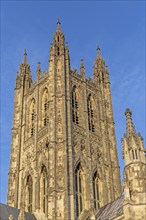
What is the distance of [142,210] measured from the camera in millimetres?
22844

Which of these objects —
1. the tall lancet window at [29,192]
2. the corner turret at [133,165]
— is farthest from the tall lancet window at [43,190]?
the corner turret at [133,165]

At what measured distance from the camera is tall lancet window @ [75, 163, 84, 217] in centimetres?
3243

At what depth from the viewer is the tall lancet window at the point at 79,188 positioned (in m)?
32.4

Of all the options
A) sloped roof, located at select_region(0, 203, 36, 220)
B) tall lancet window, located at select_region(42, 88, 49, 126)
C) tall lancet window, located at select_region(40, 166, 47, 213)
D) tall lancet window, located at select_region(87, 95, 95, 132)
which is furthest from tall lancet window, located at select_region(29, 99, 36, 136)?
sloped roof, located at select_region(0, 203, 36, 220)

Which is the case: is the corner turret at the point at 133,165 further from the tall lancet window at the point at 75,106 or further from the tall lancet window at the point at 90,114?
the tall lancet window at the point at 90,114

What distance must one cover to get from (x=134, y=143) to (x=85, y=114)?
13.1 m

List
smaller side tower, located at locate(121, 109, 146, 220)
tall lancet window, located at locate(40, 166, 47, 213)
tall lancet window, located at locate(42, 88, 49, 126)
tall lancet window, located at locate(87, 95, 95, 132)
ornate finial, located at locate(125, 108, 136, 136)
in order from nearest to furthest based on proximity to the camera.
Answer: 1. smaller side tower, located at locate(121, 109, 146, 220)
2. ornate finial, located at locate(125, 108, 136, 136)
3. tall lancet window, located at locate(40, 166, 47, 213)
4. tall lancet window, located at locate(42, 88, 49, 126)
5. tall lancet window, located at locate(87, 95, 95, 132)

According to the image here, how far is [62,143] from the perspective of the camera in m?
34.1

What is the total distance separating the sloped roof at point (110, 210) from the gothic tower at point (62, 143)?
0.79 metres

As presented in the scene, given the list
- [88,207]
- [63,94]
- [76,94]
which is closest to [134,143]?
[88,207]

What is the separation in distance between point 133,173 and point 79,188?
10.1m

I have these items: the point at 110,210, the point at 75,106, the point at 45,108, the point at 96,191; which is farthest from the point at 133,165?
the point at 45,108

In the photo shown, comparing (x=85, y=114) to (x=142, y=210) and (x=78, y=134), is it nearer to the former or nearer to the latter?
(x=78, y=134)

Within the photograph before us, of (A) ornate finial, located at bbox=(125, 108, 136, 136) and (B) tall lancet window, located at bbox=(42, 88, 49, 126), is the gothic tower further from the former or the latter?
(A) ornate finial, located at bbox=(125, 108, 136, 136)
